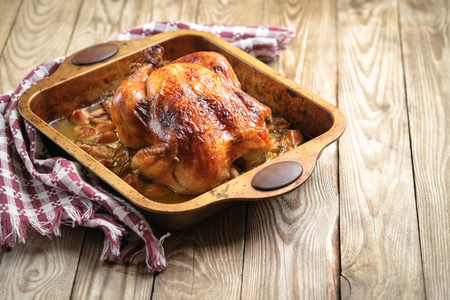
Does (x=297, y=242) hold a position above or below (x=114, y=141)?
below

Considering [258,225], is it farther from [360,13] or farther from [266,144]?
[360,13]

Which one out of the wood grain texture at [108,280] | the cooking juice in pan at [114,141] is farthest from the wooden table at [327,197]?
the cooking juice in pan at [114,141]

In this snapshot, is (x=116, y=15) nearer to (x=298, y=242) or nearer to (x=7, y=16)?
(x=7, y=16)

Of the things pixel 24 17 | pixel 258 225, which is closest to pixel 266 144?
pixel 258 225

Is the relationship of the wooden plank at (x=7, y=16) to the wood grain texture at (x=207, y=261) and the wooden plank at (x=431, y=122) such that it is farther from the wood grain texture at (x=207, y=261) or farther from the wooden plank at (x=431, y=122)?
the wooden plank at (x=431, y=122)

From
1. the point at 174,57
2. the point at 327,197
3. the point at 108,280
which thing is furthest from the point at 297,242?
the point at 174,57
